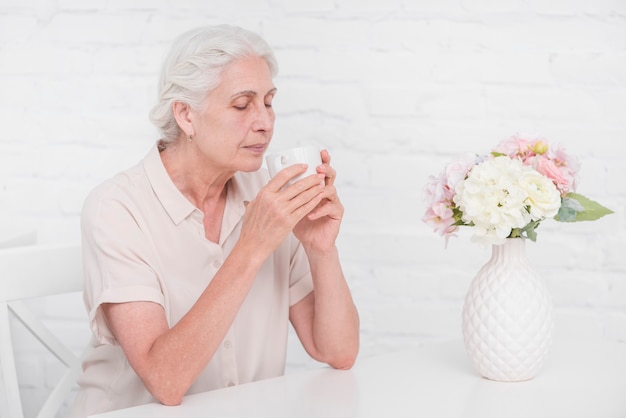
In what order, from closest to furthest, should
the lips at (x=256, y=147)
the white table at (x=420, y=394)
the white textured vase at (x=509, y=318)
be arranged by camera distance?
the white table at (x=420, y=394) → the white textured vase at (x=509, y=318) → the lips at (x=256, y=147)

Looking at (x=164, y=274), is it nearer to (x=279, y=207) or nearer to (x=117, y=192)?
(x=117, y=192)

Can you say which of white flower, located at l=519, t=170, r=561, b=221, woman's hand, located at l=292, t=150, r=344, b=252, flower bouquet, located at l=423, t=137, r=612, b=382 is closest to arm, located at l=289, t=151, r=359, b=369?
woman's hand, located at l=292, t=150, r=344, b=252

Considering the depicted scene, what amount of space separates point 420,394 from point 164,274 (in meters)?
0.47

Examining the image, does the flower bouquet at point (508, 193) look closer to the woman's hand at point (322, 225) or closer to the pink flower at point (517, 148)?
the pink flower at point (517, 148)

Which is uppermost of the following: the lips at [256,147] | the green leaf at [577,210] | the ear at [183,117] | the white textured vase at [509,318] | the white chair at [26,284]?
the ear at [183,117]

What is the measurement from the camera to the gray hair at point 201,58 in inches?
58.7

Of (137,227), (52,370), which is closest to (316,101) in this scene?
(137,227)

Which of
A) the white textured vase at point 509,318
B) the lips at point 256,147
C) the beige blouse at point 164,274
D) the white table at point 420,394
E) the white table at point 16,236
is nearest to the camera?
the white table at point 420,394

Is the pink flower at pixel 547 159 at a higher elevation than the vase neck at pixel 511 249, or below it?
higher

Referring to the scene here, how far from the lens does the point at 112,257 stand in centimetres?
140

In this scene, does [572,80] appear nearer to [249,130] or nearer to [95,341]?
[249,130]

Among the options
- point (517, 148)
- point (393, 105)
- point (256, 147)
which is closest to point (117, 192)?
point (256, 147)

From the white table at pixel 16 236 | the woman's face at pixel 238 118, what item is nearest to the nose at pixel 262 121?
the woman's face at pixel 238 118

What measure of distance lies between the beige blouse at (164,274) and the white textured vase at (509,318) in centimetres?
40
